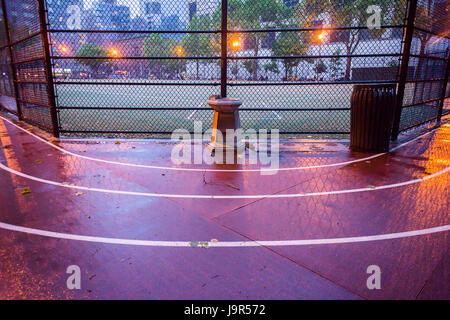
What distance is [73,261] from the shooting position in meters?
2.76

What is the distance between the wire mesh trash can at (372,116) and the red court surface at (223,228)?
0.64 metres

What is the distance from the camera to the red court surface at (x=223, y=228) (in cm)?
245

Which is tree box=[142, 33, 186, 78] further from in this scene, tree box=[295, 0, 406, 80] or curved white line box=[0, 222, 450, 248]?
curved white line box=[0, 222, 450, 248]

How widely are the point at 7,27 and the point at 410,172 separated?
11445mm

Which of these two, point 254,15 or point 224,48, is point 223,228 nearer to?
point 224,48

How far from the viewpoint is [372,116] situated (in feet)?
19.8

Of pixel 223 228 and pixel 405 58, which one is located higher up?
pixel 405 58

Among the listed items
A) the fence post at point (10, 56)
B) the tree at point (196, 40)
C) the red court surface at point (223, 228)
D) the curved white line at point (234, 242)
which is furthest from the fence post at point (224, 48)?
the fence post at point (10, 56)

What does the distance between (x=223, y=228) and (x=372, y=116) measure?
4.40m

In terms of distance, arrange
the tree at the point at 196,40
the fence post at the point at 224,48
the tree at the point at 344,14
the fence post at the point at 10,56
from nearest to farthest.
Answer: the fence post at the point at 224,48 < the tree at the point at 196,40 < the tree at the point at 344,14 < the fence post at the point at 10,56

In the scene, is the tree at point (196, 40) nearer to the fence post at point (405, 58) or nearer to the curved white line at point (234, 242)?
the fence post at point (405, 58)

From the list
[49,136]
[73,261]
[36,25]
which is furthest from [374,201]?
[36,25]

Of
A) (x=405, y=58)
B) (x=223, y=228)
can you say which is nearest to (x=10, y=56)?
(x=223, y=228)

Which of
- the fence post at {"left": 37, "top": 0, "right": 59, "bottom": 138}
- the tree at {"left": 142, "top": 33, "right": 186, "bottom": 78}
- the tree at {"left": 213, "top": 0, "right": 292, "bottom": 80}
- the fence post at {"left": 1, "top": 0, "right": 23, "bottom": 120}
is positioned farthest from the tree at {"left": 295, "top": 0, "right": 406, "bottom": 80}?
the fence post at {"left": 1, "top": 0, "right": 23, "bottom": 120}
